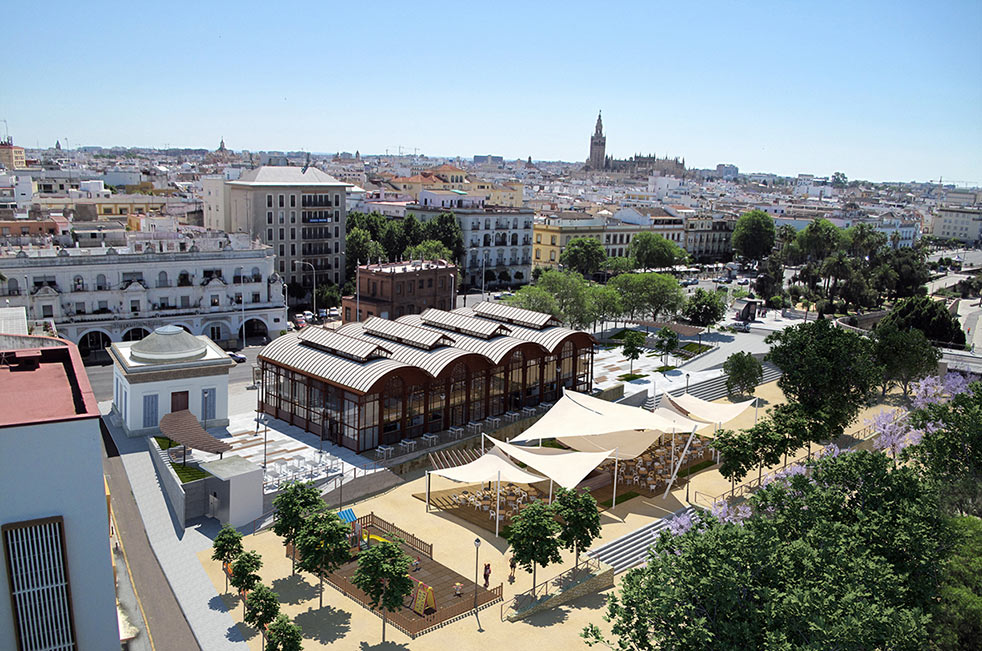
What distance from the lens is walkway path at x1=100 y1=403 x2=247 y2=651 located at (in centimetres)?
2998

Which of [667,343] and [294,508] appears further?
[667,343]

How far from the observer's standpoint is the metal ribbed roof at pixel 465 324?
55094mm

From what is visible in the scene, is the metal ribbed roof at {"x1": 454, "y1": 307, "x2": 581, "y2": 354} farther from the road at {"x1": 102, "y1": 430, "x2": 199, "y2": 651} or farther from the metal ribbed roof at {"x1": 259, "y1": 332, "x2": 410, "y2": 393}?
the road at {"x1": 102, "y1": 430, "x2": 199, "y2": 651}

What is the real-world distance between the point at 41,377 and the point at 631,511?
94.5ft

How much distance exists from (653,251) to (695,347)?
4648 centimetres

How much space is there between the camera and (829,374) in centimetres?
5125

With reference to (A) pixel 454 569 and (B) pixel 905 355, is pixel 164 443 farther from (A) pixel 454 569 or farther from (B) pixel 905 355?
(B) pixel 905 355

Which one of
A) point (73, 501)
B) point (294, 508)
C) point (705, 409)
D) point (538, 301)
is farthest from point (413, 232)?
point (73, 501)

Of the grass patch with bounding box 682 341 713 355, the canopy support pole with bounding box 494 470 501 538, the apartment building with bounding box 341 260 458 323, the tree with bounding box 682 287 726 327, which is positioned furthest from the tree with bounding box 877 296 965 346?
the canopy support pole with bounding box 494 470 501 538

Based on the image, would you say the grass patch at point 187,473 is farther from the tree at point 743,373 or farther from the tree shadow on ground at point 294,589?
the tree at point 743,373

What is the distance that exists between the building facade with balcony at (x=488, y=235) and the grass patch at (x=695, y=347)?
1393 inches

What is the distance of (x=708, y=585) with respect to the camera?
23.5 meters

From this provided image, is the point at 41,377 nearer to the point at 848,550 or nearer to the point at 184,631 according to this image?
the point at 184,631

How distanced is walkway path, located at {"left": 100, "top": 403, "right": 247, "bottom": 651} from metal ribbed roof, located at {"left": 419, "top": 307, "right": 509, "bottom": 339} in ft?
70.0
